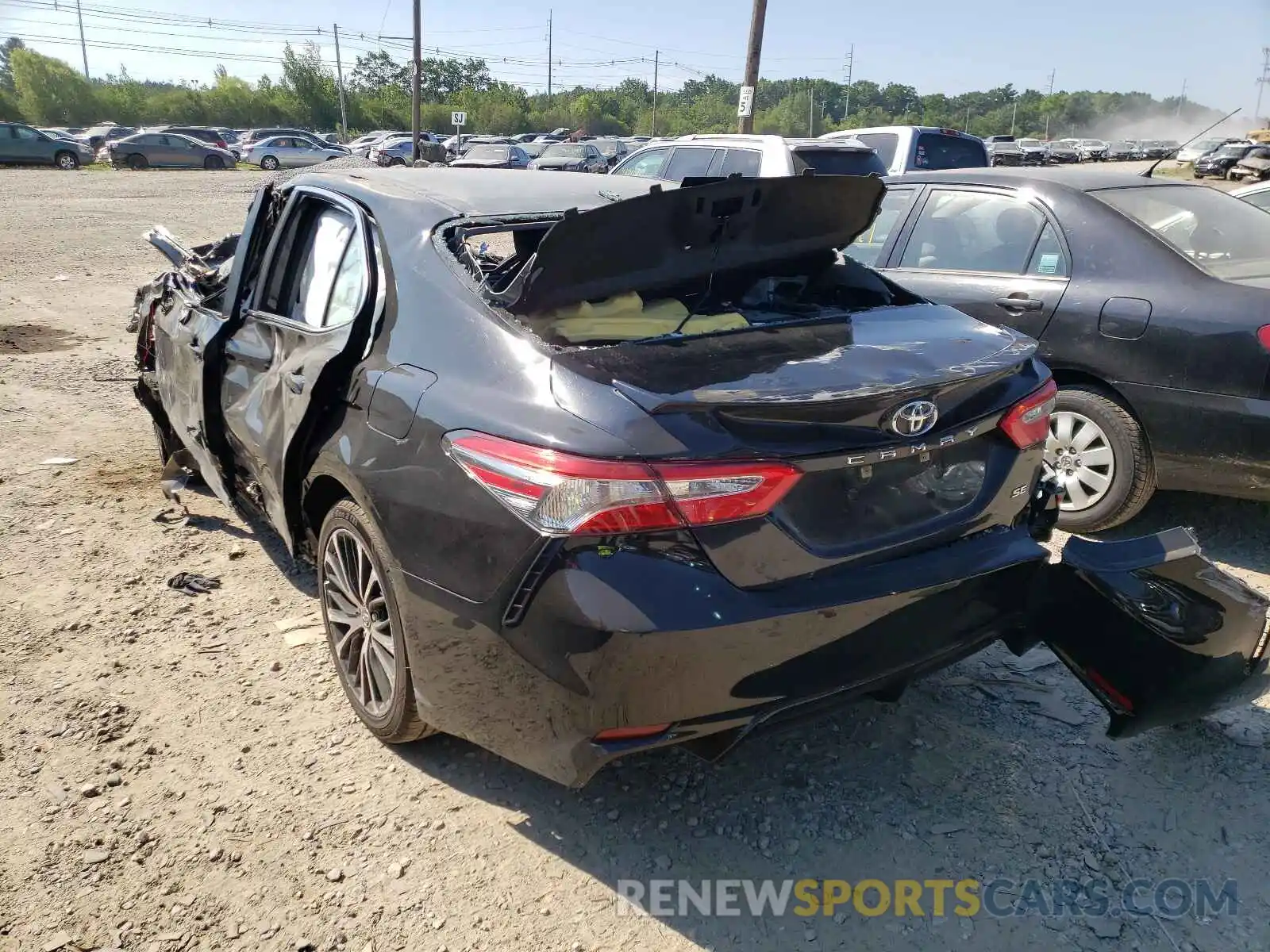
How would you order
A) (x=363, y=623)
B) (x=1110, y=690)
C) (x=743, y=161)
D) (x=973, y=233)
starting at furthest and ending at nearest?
1. (x=743, y=161)
2. (x=973, y=233)
3. (x=363, y=623)
4. (x=1110, y=690)

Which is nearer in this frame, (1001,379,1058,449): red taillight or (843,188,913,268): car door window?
(1001,379,1058,449): red taillight

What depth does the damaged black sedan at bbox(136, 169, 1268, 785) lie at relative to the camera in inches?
83.4

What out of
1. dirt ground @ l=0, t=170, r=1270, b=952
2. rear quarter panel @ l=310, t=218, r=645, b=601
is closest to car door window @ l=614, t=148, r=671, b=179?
dirt ground @ l=0, t=170, r=1270, b=952

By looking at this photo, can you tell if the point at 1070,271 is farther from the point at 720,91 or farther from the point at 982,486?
the point at 720,91

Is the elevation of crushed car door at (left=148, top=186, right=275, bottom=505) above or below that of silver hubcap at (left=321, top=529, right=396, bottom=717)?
above

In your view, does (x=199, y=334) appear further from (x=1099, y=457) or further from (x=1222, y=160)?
(x=1222, y=160)

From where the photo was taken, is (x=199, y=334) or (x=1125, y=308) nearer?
(x=199, y=334)

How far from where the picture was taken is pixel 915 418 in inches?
93.0

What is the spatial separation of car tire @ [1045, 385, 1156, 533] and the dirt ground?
1268mm

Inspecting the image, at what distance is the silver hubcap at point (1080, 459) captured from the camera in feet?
14.4

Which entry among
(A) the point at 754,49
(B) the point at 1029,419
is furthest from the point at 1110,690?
(A) the point at 754,49

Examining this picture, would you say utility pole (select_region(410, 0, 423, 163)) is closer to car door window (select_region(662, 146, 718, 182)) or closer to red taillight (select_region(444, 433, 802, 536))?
car door window (select_region(662, 146, 718, 182))

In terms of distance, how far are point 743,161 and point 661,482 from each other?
8499 mm

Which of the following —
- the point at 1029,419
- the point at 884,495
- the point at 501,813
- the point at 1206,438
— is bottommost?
the point at 501,813
